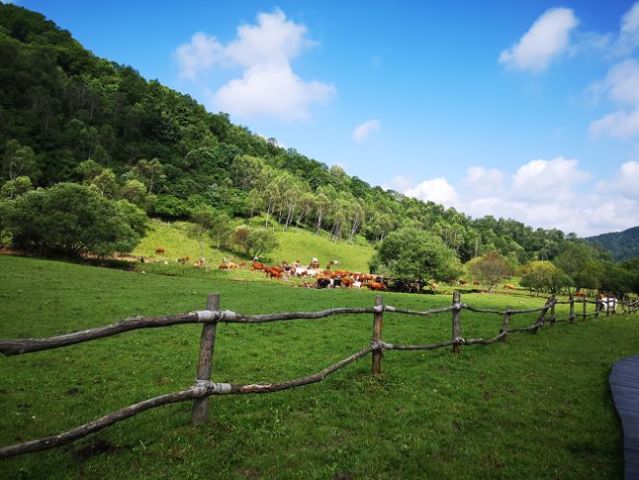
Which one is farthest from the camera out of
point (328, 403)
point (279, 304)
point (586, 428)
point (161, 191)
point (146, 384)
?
point (161, 191)

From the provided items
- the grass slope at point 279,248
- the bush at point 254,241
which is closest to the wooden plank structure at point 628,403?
the grass slope at point 279,248

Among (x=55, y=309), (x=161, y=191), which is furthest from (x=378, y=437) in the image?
(x=161, y=191)

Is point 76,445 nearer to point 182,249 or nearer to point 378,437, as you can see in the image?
point 378,437

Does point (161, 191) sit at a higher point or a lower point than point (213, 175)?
lower

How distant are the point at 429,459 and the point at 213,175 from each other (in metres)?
123

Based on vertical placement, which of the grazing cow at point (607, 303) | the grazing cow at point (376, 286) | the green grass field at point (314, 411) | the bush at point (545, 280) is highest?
the bush at point (545, 280)

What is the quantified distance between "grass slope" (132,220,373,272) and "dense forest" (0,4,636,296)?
23.2 feet

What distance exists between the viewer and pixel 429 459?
5.19 m

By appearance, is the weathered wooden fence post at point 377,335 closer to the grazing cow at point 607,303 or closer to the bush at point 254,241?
the grazing cow at point 607,303

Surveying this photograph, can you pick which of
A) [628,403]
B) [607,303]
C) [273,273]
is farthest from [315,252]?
[628,403]

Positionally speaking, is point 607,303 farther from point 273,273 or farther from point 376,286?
point 273,273

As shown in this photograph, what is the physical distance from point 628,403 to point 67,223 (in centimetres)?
4478

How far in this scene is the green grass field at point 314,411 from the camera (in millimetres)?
4871

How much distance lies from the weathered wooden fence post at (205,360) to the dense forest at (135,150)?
62.7 m
